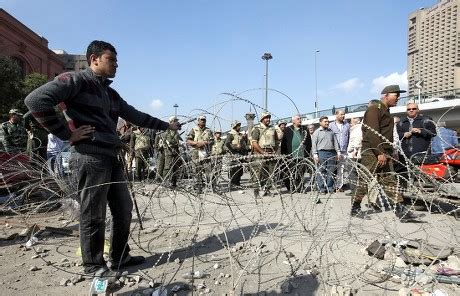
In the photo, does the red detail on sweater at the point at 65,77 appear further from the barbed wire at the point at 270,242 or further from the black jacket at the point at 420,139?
the black jacket at the point at 420,139

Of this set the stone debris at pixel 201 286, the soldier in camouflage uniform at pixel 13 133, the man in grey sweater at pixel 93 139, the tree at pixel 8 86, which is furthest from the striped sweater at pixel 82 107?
the tree at pixel 8 86

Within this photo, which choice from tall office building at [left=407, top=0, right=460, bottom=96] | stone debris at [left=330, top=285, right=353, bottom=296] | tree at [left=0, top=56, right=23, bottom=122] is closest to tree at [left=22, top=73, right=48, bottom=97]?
tree at [left=0, top=56, right=23, bottom=122]

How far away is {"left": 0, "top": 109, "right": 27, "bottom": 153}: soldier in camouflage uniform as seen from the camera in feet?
21.2

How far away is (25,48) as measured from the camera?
3294 centimetres

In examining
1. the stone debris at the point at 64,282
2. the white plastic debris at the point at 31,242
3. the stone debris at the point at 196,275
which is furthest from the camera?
the white plastic debris at the point at 31,242

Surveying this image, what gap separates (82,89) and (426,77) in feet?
141

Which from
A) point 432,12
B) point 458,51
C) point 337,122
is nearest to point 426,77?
point 458,51

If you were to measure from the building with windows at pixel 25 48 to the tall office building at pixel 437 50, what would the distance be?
34.2 meters

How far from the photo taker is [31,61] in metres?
34.5

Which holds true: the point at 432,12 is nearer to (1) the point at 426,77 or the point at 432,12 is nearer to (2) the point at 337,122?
(1) the point at 426,77

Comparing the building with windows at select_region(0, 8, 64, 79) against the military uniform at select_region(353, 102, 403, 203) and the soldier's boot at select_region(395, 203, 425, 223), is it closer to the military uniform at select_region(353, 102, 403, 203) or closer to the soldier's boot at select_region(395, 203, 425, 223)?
the military uniform at select_region(353, 102, 403, 203)

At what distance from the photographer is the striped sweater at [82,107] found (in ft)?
7.86

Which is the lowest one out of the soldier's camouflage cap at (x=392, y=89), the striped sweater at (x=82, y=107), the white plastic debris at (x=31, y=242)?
the white plastic debris at (x=31, y=242)

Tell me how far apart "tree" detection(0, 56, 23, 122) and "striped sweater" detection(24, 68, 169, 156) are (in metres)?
21.0
